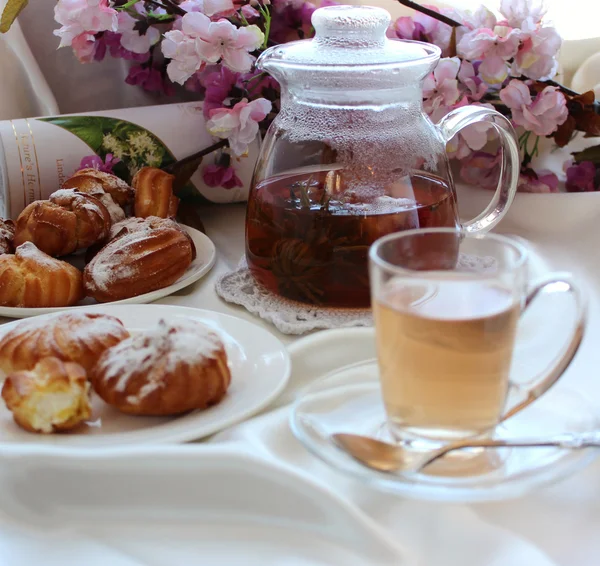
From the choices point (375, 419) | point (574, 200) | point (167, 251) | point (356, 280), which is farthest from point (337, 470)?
point (574, 200)

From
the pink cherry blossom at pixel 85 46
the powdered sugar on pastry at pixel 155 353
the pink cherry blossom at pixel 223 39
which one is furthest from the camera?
the pink cherry blossom at pixel 85 46

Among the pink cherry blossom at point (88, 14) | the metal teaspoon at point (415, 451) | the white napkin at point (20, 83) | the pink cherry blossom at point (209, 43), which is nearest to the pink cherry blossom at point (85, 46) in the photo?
the pink cherry blossom at point (88, 14)

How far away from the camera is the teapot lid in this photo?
70cm

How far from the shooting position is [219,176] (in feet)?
3.44

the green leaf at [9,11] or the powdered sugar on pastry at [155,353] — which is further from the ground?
the green leaf at [9,11]

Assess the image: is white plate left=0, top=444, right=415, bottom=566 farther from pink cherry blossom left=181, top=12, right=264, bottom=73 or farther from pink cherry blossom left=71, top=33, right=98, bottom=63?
pink cherry blossom left=71, top=33, right=98, bottom=63

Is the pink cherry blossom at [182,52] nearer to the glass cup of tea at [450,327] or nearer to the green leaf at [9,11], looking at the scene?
the green leaf at [9,11]

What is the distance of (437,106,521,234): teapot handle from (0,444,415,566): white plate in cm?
39

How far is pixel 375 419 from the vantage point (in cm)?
52

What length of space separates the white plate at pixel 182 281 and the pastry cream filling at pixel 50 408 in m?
0.21

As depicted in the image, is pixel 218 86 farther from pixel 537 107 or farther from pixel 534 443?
pixel 534 443

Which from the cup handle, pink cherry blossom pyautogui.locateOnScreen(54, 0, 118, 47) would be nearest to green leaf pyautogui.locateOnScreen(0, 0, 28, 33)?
pink cherry blossom pyautogui.locateOnScreen(54, 0, 118, 47)

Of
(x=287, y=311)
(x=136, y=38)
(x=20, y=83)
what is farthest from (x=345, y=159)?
(x=20, y=83)

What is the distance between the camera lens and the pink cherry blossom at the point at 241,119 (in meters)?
0.93
